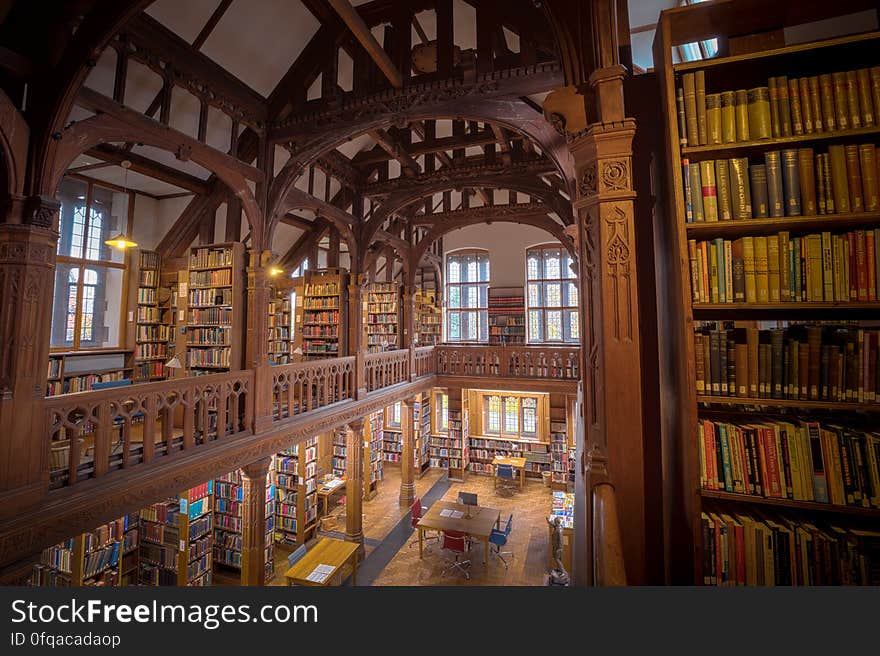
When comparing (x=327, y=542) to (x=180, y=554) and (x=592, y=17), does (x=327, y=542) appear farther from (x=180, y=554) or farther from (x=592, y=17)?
(x=592, y=17)

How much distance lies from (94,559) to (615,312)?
6516 mm

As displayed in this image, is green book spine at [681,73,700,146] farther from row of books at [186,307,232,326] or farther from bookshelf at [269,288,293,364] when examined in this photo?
bookshelf at [269,288,293,364]

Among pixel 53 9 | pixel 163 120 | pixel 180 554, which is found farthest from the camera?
pixel 180 554

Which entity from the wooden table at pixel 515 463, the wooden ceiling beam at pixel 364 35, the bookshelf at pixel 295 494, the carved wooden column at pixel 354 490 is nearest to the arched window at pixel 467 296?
the wooden table at pixel 515 463

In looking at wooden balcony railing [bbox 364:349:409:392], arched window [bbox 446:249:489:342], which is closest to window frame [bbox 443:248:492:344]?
arched window [bbox 446:249:489:342]

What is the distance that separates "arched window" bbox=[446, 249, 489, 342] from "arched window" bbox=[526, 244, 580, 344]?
150 cm

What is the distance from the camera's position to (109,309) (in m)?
6.79

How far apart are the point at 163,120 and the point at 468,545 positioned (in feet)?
23.7

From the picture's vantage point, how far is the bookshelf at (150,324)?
6.52 m

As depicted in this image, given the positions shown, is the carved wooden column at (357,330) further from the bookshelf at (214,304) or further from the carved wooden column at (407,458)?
the carved wooden column at (407,458)

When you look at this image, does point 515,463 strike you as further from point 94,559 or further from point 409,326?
point 94,559

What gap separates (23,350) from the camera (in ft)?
9.16

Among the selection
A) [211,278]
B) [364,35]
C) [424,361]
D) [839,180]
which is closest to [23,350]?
[211,278]

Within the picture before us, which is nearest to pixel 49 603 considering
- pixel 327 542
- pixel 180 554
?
pixel 180 554
